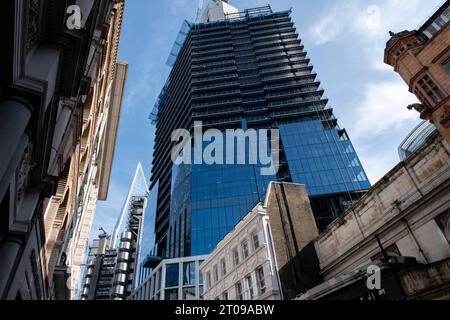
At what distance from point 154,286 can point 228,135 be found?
129 feet

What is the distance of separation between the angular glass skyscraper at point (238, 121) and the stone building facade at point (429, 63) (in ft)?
146

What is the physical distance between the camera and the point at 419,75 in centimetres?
1820

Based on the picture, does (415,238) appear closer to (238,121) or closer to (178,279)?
(178,279)

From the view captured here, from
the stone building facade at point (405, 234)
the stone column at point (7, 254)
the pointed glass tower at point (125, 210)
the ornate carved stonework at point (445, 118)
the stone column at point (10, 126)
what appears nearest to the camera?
the stone column at point (10, 126)

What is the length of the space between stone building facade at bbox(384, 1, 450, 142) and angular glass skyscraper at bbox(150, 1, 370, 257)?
146 ft

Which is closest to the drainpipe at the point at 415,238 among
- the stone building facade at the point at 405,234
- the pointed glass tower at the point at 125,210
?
A: the stone building facade at the point at 405,234

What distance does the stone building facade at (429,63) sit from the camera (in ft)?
53.7

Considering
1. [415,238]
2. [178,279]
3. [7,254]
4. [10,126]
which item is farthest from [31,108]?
[178,279]

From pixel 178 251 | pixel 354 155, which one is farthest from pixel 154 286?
pixel 354 155

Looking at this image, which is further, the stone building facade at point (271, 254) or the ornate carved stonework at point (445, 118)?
the stone building facade at point (271, 254)

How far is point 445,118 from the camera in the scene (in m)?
15.1

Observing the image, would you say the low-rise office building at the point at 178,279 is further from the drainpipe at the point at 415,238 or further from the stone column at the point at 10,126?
the stone column at the point at 10,126

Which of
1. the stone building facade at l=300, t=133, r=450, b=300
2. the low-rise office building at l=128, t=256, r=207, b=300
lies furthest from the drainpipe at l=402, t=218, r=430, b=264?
the low-rise office building at l=128, t=256, r=207, b=300
